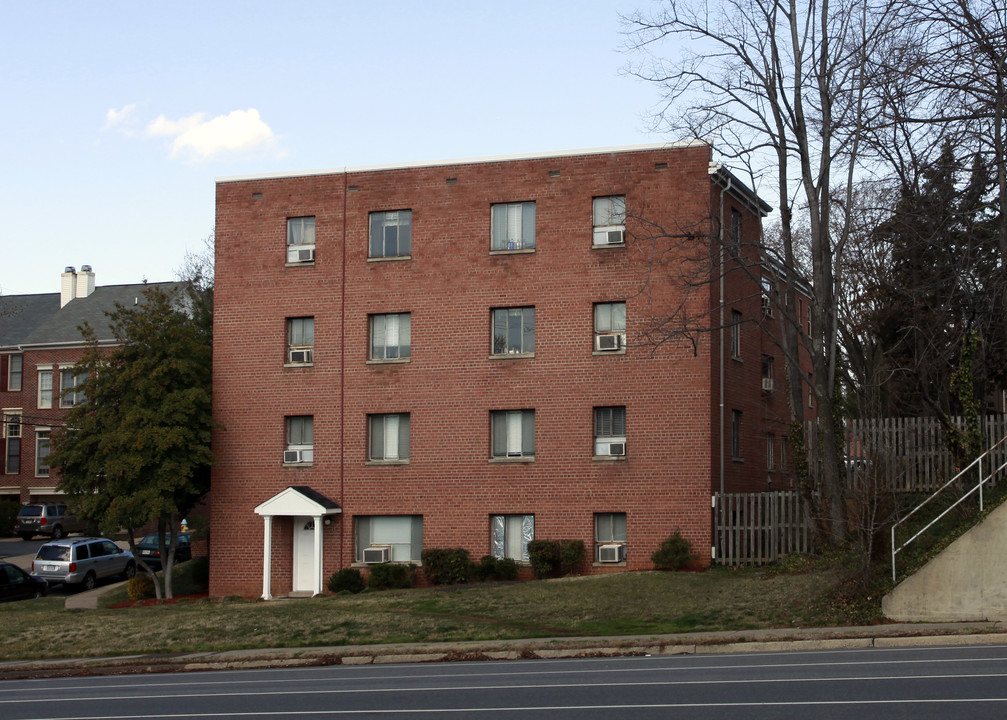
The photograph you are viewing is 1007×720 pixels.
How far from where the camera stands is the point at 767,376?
3762 centimetres

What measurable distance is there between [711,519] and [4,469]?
44812 millimetres

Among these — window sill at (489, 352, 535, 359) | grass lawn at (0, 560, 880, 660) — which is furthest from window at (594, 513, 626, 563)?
window sill at (489, 352, 535, 359)

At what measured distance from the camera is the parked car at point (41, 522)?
55875 millimetres

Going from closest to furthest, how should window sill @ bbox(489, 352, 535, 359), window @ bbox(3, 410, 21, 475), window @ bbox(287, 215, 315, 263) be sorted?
1. window sill @ bbox(489, 352, 535, 359)
2. window @ bbox(287, 215, 315, 263)
3. window @ bbox(3, 410, 21, 475)

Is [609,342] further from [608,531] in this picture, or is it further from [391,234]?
[391,234]

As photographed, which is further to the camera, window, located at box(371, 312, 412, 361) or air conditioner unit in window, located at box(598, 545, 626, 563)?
window, located at box(371, 312, 412, 361)

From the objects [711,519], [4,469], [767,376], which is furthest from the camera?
[4,469]

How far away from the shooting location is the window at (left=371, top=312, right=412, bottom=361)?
32969 mm

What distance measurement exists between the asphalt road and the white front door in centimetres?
1446

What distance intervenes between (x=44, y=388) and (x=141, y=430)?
3238 cm

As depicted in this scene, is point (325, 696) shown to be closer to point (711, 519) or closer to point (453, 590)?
point (453, 590)

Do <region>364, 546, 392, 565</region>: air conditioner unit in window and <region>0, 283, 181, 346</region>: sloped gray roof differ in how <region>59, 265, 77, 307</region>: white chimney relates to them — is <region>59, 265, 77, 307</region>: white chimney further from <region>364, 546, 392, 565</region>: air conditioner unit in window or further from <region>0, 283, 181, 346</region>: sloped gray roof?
<region>364, 546, 392, 565</region>: air conditioner unit in window

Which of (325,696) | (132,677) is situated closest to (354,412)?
(132,677)

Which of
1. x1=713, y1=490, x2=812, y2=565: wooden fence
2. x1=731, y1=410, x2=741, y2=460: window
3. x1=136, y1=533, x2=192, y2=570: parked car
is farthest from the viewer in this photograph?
x1=136, y1=533, x2=192, y2=570: parked car
